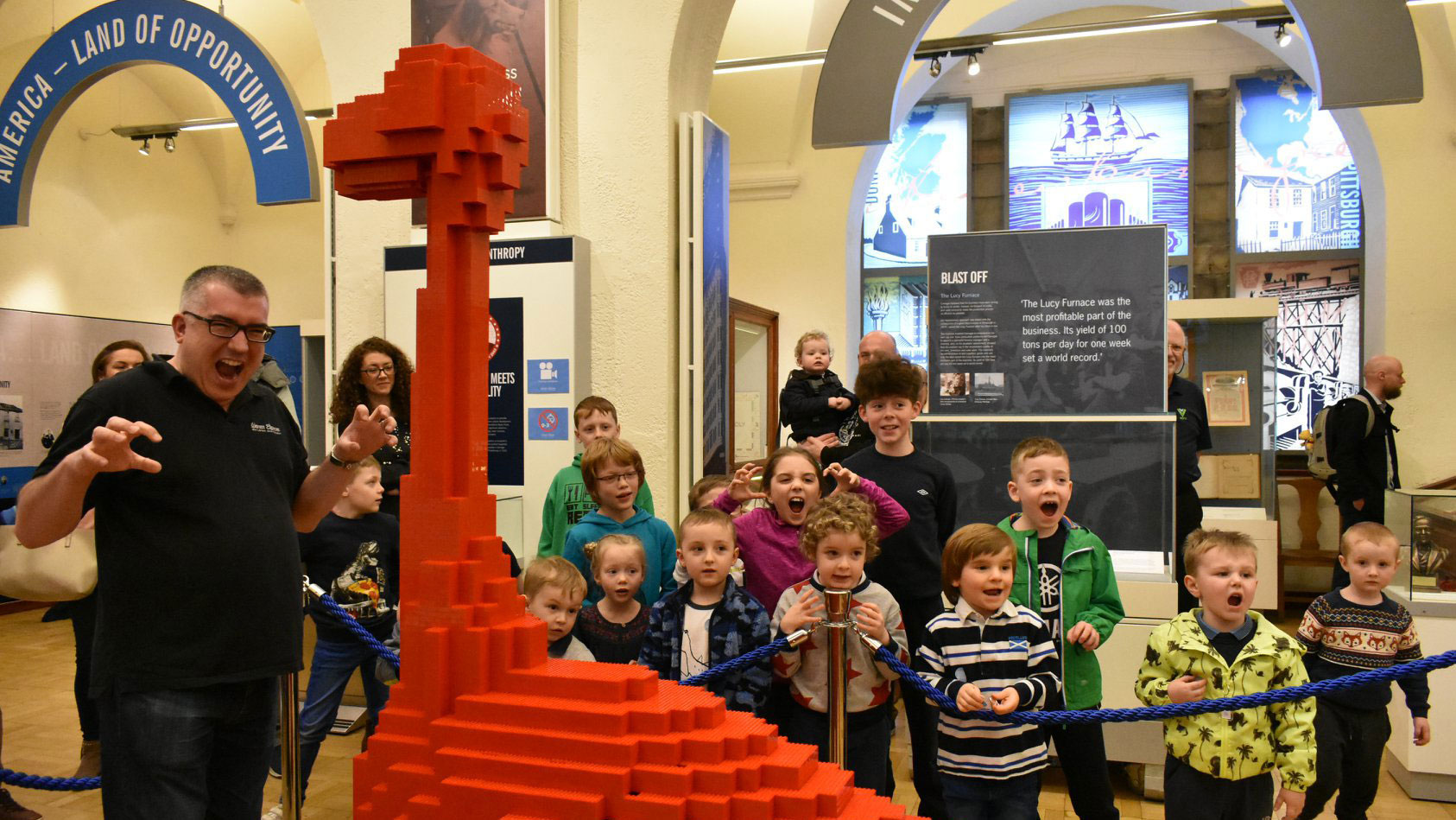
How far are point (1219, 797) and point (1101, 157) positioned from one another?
10.9m

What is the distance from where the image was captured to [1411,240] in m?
10.1

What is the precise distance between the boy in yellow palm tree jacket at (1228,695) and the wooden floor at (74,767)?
131 centimetres

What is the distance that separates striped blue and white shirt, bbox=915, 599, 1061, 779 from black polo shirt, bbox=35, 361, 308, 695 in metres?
1.75

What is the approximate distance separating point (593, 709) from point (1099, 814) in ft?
7.29

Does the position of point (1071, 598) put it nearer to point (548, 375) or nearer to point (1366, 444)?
point (548, 375)

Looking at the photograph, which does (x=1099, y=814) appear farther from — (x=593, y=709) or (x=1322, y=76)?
(x=1322, y=76)

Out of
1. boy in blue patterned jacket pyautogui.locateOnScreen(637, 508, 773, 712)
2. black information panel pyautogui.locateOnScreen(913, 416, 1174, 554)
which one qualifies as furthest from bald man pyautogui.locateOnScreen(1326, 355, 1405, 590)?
boy in blue patterned jacket pyautogui.locateOnScreen(637, 508, 773, 712)

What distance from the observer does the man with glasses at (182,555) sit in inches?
89.5

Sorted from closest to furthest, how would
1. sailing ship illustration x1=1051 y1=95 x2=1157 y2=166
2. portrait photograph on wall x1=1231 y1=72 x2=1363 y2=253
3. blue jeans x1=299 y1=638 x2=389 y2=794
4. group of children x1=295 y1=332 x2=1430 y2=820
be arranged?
group of children x1=295 y1=332 x2=1430 y2=820
blue jeans x1=299 y1=638 x2=389 y2=794
portrait photograph on wall x1=1231 y1=72 x2=1363 y2=253
sailing ship illustration x1=1051 y1=95 x2=1157 y2=166

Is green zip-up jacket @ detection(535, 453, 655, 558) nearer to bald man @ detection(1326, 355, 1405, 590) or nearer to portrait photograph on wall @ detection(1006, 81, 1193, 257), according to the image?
bald man @ detection(1326, 355, 1405, 590)

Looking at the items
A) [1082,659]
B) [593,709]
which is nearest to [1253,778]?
[1082,659]

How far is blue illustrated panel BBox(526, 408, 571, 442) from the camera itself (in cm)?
557

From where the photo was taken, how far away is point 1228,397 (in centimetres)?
827

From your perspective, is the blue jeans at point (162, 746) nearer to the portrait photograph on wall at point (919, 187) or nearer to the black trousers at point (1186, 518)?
the black trousers at point (1186, 518)
